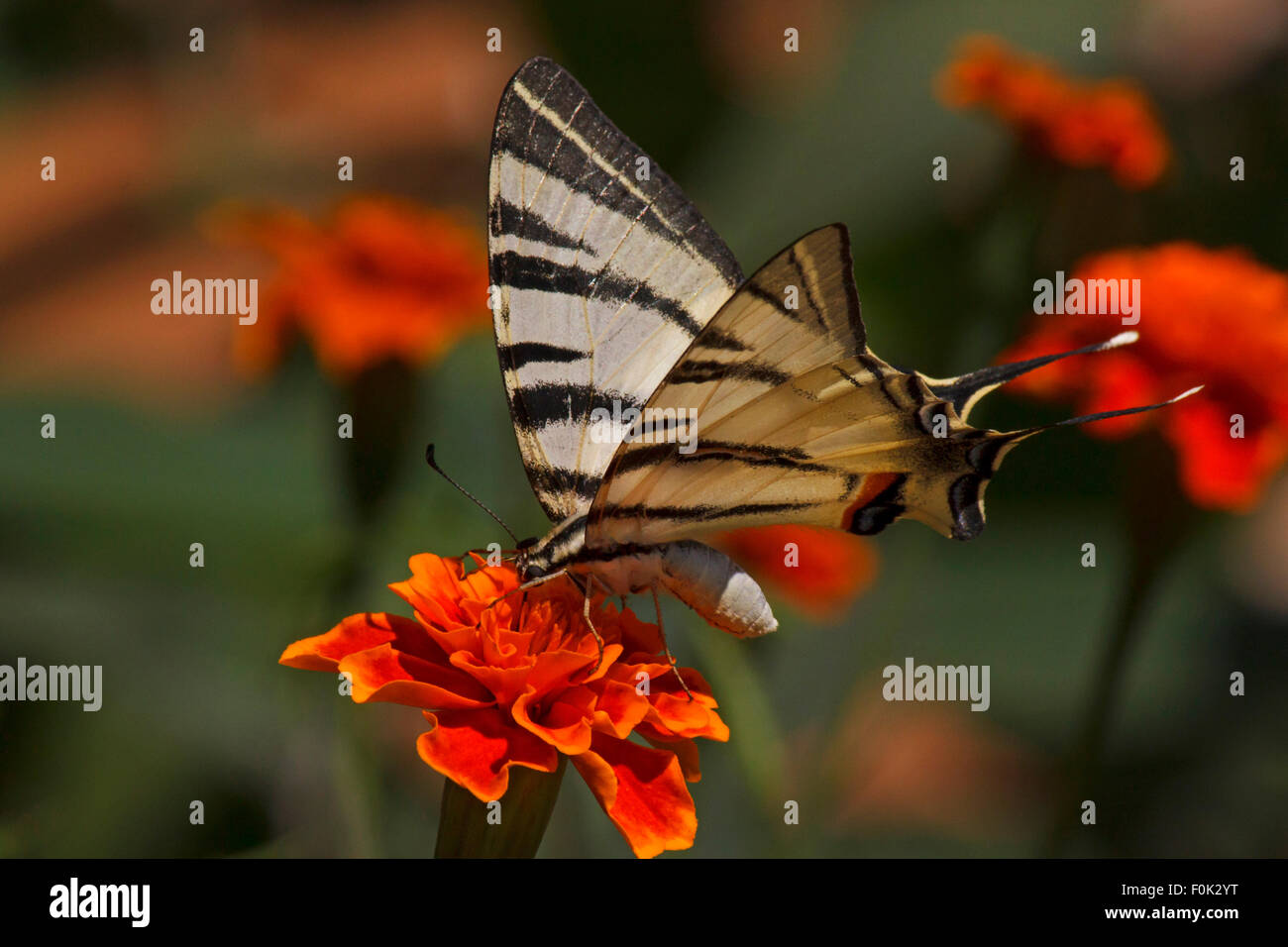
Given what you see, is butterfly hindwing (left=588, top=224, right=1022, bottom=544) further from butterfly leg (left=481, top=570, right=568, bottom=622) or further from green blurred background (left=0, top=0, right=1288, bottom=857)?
green blurred background (left=0, top=0, right=1288, bottom=857)

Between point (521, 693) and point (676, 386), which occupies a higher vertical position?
point (676, 386)

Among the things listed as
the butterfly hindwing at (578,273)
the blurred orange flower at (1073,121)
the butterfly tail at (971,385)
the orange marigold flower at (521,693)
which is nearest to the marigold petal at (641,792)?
the orange marigold flower at (521,693)

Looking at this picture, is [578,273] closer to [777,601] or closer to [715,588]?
[715,588]

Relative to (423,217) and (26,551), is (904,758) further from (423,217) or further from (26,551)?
(26,551)

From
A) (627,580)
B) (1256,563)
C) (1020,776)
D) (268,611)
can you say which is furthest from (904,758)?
(627,580)

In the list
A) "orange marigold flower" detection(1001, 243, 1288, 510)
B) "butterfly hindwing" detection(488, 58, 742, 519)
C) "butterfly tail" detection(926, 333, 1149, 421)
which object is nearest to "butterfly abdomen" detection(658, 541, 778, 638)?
"butterfly hindwing" detection(488, 58, 742, 519)

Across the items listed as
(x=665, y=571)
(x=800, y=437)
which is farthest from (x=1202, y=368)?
(x=665, y=571)

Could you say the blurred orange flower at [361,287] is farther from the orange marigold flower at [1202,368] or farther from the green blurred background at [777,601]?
the orange marigold flower at [1202,368]
